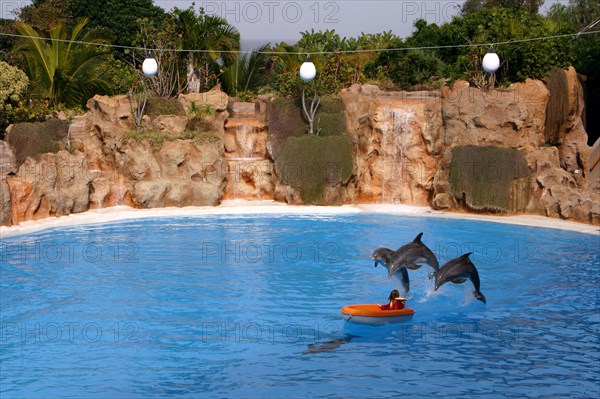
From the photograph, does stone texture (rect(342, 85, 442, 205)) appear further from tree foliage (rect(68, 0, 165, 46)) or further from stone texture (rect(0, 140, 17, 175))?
tree foliage (rect(68, 0, 165, 46))

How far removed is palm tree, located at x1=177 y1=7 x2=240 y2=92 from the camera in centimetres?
2811

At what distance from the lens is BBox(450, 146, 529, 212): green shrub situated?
23.1 m

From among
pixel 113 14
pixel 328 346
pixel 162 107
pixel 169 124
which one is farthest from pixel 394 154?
pixel 113 14

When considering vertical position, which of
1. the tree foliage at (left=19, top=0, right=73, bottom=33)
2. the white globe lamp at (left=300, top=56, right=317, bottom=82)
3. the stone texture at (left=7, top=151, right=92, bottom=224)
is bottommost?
the stone texture at (left=7, top=151, right=92, bottom=224)

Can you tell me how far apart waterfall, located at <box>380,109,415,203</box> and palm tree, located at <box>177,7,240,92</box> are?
6399 millimetres

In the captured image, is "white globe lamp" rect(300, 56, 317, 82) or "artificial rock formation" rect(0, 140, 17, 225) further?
"white globe lamp" rect(300, 56, 317, 82)

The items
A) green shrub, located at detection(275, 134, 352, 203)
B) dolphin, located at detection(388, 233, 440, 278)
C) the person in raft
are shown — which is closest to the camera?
the person in raft

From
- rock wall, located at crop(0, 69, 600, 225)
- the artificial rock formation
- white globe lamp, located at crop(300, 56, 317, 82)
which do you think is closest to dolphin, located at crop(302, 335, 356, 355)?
the artificial rock formation

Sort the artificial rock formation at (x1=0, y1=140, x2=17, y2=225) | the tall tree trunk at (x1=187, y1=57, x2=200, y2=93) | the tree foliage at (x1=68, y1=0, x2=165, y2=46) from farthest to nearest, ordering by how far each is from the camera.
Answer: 1. the tree foliage at (x1=68, y1=0, x2=165, y2=46)
2. the tall tree trunk at (x1=187, y1=57, x2=200, y2=93)
3. the artificial rock formation at (x1=0, y1=140, x2=17, y2=225)

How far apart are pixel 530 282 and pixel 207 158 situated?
1150 cm

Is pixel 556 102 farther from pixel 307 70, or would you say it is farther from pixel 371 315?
pixel 371 315

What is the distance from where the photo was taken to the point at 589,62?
92.5ft

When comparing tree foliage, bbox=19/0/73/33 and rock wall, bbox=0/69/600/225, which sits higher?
tree foliage, bbox=19/0/73/33

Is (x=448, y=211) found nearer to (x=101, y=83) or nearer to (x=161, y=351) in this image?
(x=101, y=83)
